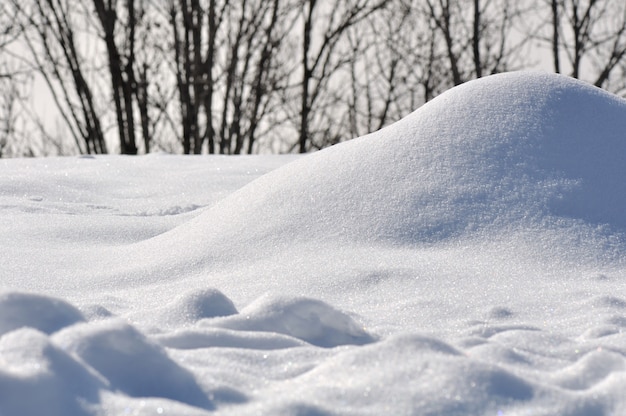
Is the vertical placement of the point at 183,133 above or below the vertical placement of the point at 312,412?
above

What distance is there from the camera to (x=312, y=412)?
1.15 meters

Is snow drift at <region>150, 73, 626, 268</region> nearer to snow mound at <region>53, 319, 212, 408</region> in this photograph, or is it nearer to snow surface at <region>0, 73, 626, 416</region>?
snow surface at <region>0, 73, 626, 416</region>

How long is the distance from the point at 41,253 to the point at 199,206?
928 millimetres

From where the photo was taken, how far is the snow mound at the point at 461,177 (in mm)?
2250

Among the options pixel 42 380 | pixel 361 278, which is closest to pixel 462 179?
pixel 361 278

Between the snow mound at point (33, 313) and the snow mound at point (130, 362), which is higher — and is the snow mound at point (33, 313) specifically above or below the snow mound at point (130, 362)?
above

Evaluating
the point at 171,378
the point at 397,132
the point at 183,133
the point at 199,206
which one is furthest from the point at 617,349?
the point at 183,133

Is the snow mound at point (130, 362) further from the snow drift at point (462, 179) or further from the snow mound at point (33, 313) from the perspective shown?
the snow drift at point (462, 179)

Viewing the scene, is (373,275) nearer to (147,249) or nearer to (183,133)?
(147,249)

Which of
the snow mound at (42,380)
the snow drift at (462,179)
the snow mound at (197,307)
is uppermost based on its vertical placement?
the snow drift at (462,179)

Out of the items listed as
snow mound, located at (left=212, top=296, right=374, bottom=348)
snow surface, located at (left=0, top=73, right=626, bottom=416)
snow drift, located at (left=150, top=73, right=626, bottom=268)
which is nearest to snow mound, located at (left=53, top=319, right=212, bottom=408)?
snow surface, located at (left=0, top=73, right=626, bottom=416)

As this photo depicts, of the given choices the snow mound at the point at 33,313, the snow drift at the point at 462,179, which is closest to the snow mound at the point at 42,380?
the snow mound at the point at 33,313

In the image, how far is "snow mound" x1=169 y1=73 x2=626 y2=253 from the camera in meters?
2.25

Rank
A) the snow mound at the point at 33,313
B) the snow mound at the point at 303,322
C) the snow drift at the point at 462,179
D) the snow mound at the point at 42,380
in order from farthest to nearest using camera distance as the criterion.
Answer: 1. the snow drift at the point at 462,179
2. the snow mound at the point at 303,322
3. the snow mound at the point at 33,313
4. the snow mound at the point at 42,380
